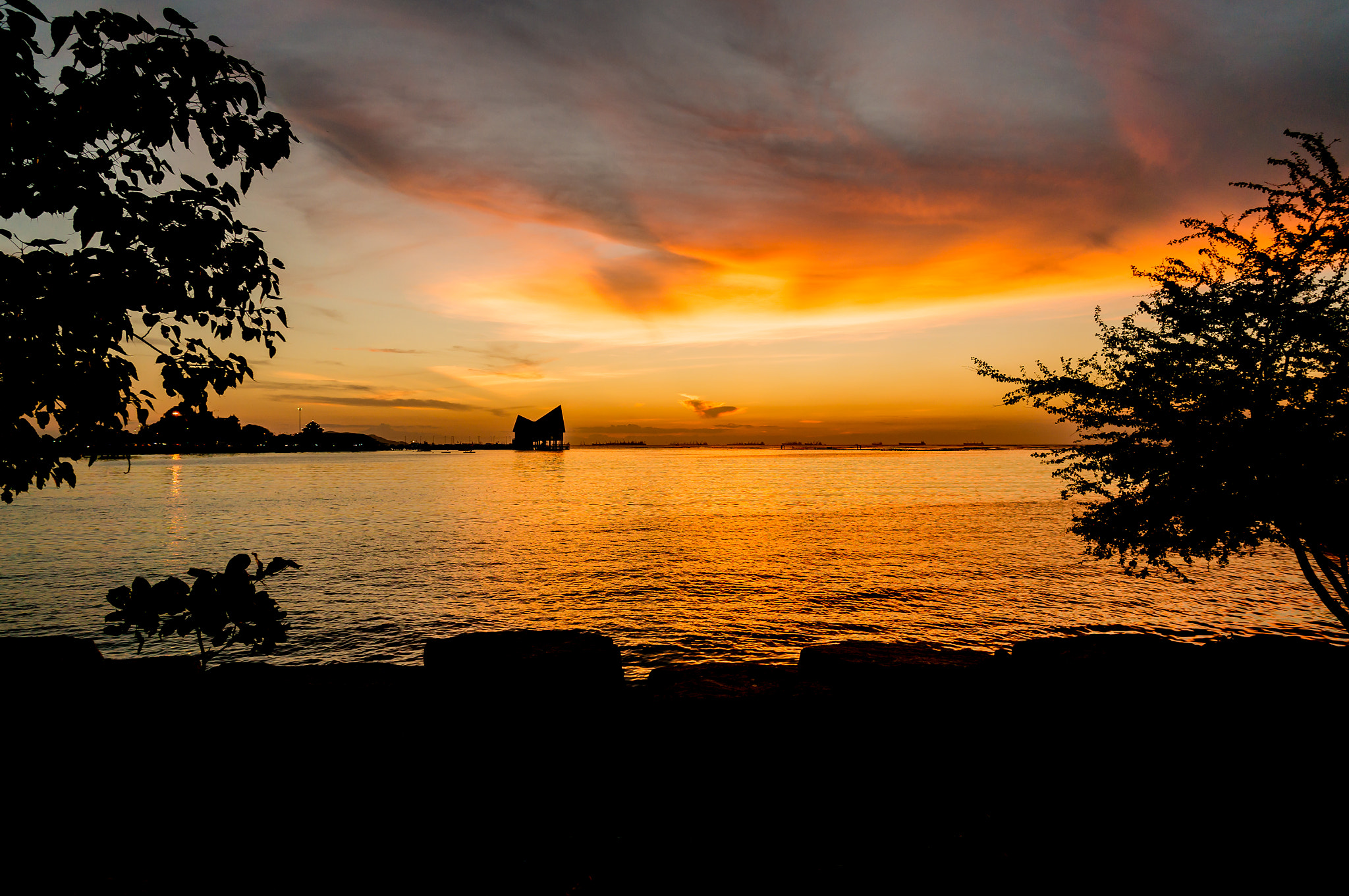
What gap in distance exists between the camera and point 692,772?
5.09 metres

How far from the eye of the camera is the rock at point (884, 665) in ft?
18.9

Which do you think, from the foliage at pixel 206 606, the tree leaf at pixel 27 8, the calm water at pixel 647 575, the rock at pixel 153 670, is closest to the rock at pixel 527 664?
the foliage at pixel 206 606

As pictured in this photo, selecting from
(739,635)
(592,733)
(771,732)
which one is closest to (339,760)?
(592,733)

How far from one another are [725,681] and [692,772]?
0.94 meters

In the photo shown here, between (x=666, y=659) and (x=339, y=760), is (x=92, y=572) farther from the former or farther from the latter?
(x=339, y=760)

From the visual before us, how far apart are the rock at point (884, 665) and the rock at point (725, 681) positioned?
0.30 meters

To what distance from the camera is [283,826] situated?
4328 millimetres

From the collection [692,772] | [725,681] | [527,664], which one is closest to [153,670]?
[527,664]

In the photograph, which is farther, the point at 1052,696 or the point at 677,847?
the point at 1052,696

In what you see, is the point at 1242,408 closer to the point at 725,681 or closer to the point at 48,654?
the point at 725,681

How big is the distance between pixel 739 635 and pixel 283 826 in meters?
12.4

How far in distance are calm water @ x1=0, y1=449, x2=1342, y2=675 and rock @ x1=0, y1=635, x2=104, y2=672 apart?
315 inches

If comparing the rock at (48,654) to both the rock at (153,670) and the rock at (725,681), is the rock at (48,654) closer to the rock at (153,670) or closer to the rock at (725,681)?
the rock at (153,670)

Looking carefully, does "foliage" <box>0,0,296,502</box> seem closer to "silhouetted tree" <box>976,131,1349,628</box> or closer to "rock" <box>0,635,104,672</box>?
"rock" <box>0,635,104,672</box>
